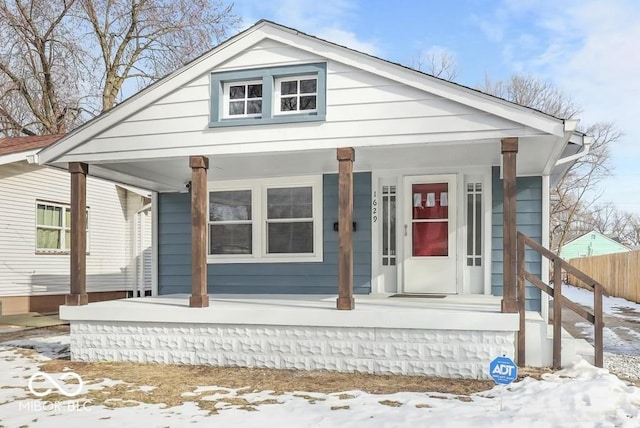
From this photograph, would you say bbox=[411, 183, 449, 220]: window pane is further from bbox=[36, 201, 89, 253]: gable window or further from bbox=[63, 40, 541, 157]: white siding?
bbox=[36, 201, 89, 253]: gable window

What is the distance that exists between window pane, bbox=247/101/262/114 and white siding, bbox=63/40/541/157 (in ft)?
1.09

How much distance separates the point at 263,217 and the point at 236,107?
97.2 inches

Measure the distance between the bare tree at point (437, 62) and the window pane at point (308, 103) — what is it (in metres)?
22.5

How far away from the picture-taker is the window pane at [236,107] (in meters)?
6.93

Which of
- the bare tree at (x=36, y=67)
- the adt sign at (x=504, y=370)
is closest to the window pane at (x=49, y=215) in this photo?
the bare tree at (x=36, y=67)

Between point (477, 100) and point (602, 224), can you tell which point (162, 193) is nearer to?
point (477, 100)

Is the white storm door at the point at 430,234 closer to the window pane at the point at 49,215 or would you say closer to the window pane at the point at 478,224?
the window pane at the point at 478,224

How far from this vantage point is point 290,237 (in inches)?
350

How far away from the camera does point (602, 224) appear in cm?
6116

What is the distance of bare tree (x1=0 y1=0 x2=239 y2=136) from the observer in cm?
1902

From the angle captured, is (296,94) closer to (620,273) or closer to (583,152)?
(583,152)

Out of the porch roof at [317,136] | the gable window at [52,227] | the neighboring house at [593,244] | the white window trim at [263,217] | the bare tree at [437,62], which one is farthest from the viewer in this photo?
the neighboring house at [593,244]

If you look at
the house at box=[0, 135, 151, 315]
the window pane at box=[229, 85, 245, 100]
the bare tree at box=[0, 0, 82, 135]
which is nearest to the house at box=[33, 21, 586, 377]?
the window pane at box=[229, 85, 245, 100]

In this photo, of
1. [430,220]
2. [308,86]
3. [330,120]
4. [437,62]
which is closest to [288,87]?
[308,86]
